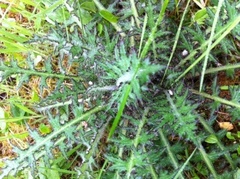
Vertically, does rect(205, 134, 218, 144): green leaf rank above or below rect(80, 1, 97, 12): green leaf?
below

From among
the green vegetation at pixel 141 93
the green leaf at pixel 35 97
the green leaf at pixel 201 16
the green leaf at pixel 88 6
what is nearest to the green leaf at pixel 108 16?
the green vegetation at pixel 141 93

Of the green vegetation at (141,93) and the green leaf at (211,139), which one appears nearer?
the green vegetation at (141,93)

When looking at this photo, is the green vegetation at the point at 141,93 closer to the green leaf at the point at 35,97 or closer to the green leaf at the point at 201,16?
the green leaf at the point at 201,16

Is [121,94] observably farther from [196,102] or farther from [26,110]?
[26,110]

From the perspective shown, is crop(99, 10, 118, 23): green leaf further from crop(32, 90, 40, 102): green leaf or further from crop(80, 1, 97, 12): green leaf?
crop(32, 90, 40, 102): green leaf

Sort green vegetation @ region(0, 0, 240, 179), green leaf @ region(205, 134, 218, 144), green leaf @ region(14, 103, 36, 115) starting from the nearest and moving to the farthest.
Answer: green vegetation @ region(0, 0, 240, 179), green leaf @ region(205, 134, 218, 144), green leaf @ region(14, 103, 36, 115)

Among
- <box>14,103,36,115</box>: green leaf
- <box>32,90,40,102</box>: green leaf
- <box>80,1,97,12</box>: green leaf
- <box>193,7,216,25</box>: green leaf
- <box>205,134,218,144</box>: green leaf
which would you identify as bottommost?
<box>205,134,218,144</box>: green leaf

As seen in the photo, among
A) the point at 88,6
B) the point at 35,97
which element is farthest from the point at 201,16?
the point at 35,97

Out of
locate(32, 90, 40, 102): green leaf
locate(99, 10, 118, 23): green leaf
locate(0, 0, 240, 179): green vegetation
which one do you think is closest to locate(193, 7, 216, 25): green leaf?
locate(0, 0, 240, 179): green vegetation

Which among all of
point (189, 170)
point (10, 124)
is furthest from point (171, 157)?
point (10, 124)
